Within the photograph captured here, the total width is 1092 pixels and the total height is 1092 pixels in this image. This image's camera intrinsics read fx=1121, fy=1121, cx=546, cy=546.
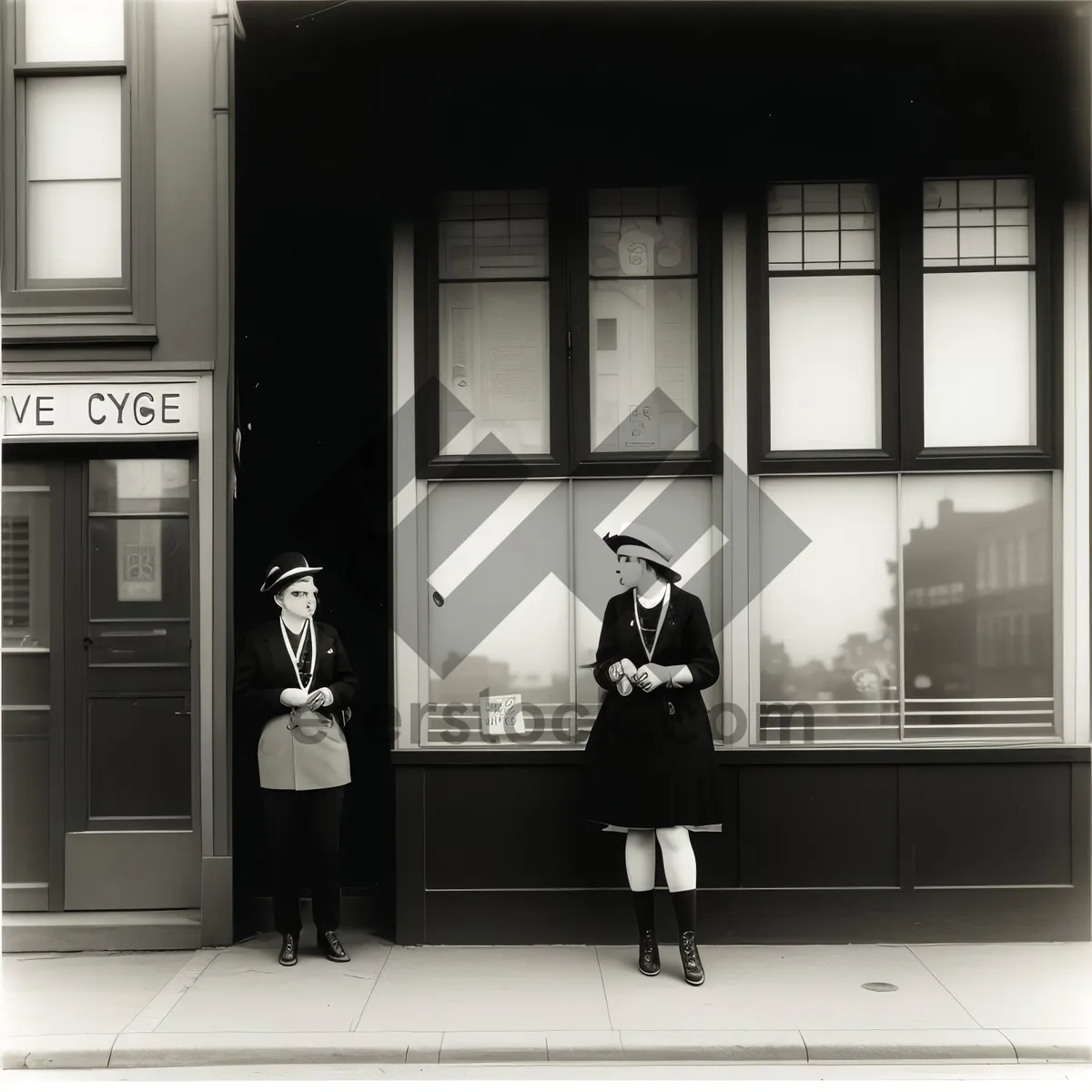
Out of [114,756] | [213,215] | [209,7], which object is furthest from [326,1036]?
[209,7]

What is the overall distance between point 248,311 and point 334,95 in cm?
140

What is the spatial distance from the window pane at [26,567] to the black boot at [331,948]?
2496 mm

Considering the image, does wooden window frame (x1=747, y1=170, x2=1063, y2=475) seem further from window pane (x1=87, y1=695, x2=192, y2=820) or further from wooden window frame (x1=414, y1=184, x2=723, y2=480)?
window pane (x1=87, y1=695, x2=192, y2=820)

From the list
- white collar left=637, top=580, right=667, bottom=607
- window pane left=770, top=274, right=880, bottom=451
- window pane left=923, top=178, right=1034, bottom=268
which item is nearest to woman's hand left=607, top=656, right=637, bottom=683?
white collar left=637, top=580, right=667, bottom=607

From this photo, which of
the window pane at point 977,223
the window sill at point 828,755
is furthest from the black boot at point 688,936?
the window pane at point 977,223

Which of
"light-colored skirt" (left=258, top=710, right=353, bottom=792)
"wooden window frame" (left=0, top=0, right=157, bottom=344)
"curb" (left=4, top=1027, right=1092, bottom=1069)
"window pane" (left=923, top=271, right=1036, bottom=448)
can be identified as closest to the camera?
"curb" (left=4, top=1027, right=1092, bottom=1069)

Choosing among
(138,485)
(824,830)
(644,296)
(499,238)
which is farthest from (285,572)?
(824,830)

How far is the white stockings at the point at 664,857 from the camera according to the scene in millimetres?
5938

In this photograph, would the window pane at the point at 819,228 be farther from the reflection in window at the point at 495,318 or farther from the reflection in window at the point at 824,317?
the reflection in window at the point at 495,318

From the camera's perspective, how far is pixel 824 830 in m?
6.60

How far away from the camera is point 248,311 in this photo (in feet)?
22.8

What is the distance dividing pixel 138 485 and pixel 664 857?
3.85m

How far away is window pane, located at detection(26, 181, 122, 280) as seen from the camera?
6859 mm

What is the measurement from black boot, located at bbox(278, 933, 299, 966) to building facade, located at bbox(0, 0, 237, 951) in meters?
0.51
